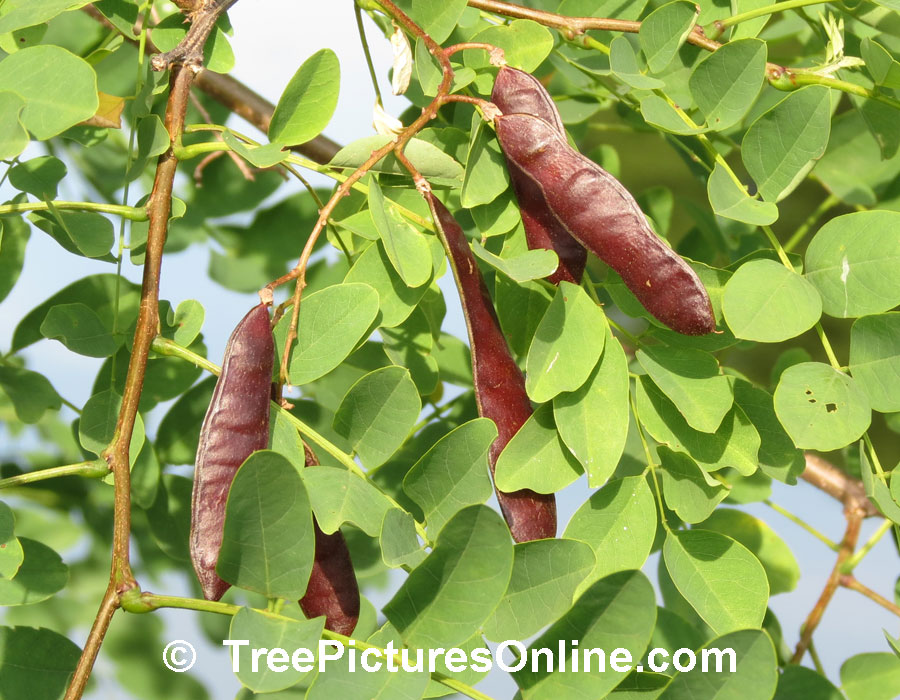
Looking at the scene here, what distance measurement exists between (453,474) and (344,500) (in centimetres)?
6

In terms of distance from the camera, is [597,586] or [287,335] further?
[287,335]

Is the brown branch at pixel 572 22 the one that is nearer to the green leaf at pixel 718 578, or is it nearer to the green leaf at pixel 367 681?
the green leaf at pixel 718 578

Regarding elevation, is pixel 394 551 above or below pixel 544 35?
below

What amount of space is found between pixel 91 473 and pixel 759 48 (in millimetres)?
484

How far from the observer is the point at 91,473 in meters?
0.54

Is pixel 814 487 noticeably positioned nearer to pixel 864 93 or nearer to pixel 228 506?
pixel 864 93

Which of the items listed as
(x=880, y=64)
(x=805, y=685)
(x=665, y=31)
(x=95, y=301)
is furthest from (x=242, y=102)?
(x=805, y=685)

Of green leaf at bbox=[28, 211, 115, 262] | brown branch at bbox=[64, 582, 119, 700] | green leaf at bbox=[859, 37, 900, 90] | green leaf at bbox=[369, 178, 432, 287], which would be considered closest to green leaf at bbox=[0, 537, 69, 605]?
brown branch at bbox=[64, 582, 119, 700]

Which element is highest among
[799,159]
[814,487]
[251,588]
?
[799,159]

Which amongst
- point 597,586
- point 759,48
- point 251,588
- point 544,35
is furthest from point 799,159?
point 251,588

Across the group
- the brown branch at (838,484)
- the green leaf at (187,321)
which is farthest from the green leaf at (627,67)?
the brown branch at (838,484)

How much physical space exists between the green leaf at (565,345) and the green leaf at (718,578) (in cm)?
14

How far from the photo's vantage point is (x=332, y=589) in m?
0.51

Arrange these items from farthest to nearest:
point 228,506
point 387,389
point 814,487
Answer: point 814,487, point 387,389, point 228,506
